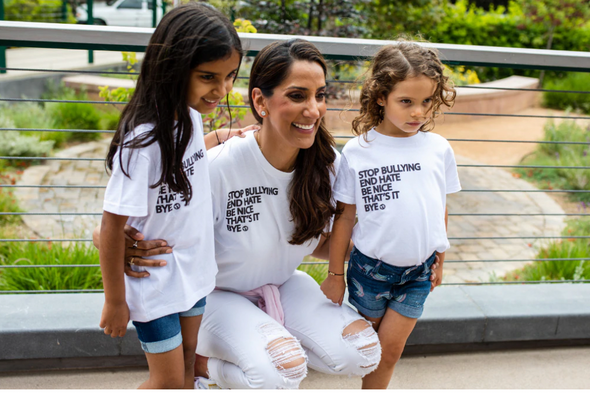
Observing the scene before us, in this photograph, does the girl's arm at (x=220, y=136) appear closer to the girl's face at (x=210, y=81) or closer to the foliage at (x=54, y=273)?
the girl's face at (x=210, y=81)

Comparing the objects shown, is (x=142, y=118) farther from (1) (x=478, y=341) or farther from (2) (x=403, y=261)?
(1) (x=478, y=341)

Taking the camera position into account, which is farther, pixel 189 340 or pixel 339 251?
pixel 339 251

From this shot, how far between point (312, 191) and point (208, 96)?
1.68ft

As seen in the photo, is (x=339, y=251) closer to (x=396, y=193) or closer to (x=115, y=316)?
(x=396, y=193)

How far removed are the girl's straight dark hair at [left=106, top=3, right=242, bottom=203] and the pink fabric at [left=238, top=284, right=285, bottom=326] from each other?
1.96 ft

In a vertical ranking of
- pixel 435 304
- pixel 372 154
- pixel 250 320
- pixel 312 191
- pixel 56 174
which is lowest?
pixel 56 174

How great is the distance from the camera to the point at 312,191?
1982mm

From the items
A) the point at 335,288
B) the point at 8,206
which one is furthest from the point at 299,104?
the point at 8,206

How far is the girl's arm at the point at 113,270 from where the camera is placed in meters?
1.60

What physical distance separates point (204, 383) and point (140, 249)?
2.13 feet

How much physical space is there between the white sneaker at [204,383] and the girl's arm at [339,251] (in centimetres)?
53

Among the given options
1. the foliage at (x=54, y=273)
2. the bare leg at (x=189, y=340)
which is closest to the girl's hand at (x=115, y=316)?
the bare leg at (x=189, y=340)

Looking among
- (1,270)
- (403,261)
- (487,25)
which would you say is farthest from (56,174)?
(487,25)

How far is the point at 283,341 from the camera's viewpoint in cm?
186
